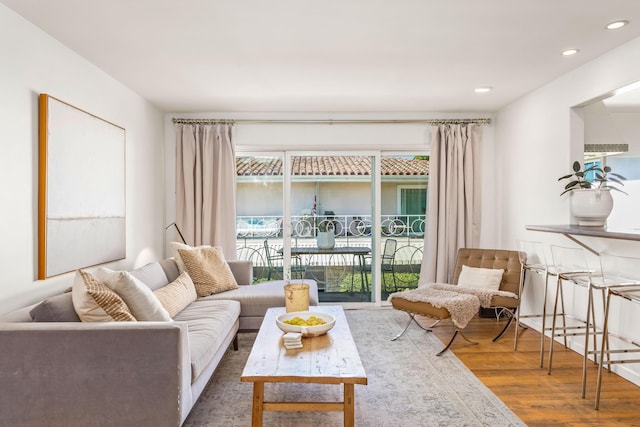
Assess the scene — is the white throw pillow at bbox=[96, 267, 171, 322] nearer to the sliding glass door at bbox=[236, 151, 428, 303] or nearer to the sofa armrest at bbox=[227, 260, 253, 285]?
the sofa armrest at bbox=[227, 260, 253, 285]

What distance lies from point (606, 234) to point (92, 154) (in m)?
3.73

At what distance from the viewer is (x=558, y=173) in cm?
390

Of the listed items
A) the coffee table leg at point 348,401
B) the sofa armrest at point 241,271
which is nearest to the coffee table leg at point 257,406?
the coffee table leg at point 348,401

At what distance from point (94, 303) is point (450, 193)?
404 centimetres

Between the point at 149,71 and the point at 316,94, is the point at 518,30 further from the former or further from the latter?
the point at 149,71

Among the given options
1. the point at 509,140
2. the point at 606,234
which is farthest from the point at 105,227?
the point at 509,140

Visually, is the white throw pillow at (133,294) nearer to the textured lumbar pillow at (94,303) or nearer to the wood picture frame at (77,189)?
the textured lumbar pillow at (94,303)

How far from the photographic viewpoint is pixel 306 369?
6.89 feet

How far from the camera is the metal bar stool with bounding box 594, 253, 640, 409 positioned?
2555mm

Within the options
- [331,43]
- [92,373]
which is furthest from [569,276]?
[92,373]

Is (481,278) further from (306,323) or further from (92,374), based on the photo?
(92,374)

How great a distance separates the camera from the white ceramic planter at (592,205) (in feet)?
10.2

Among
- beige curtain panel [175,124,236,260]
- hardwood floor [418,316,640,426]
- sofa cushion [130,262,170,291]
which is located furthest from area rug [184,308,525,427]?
beige curtain panel [175,124,236,260]

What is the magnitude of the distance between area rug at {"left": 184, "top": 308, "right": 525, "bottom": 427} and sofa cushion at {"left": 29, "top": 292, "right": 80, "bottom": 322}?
0.90 m
